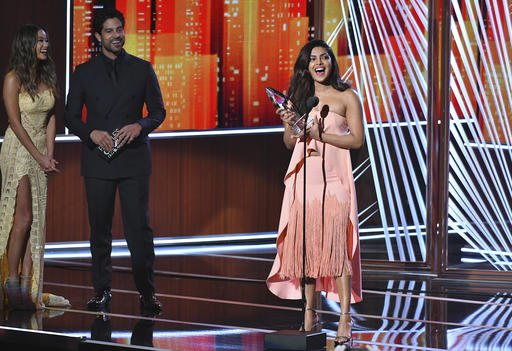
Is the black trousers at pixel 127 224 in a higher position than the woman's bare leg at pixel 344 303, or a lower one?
higher

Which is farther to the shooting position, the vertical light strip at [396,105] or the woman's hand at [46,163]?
the vertical light strip at [396,105]

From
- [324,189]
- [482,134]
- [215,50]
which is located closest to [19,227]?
[324,189]

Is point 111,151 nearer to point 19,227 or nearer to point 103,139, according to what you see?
point 103,139

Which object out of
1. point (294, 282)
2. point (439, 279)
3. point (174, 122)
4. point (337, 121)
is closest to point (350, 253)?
point (294, 282)

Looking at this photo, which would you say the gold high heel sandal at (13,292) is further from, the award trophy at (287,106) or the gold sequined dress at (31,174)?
the award trophy at (287,106)

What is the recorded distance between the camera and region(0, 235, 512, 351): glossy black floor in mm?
4008

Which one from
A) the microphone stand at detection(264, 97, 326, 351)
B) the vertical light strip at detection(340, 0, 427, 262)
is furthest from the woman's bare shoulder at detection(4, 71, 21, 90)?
the vertical light strip at detection(340, 0, 427, 262)

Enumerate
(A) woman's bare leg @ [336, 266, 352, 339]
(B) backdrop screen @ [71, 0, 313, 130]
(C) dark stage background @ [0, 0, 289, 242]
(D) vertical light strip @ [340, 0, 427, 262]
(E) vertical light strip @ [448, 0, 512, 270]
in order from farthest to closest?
1. (B) backdrop screen @ [71, 0, 313, 130]
2. (C) dark stage background @ [0, 0, 289, 242]
3. (D) vertical light strip @ [340, 0, 427, 262]
4. (E) vertical light strip @ [448, 0, 512, 270]
5. (A) woman's bare leg @ [336, 266, 352, 339]

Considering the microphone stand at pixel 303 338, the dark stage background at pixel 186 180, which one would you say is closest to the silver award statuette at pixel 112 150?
the microphone stand at pixel 303 338

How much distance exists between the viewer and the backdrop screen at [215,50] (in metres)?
8.02

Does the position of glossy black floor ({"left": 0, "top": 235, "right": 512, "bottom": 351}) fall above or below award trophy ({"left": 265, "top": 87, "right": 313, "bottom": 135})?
below

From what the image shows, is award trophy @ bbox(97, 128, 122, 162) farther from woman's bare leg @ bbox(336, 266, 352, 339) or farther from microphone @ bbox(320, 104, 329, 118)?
woman's bare leg @ bbox(336, 266, 352, 339)

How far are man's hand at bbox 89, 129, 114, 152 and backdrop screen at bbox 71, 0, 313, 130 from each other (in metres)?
3.42

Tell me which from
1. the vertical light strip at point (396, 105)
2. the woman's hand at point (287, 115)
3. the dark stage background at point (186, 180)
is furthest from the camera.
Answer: the dark stage background at point (186, 180)
